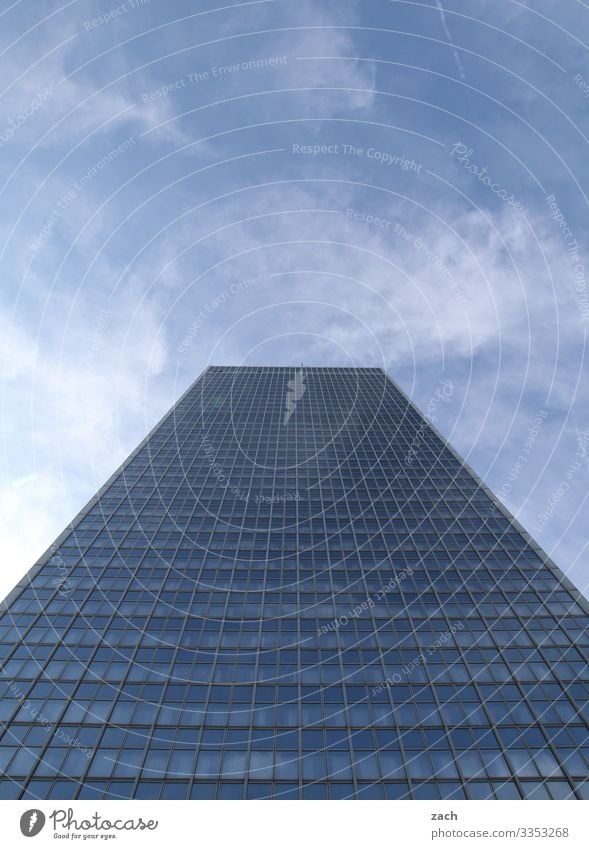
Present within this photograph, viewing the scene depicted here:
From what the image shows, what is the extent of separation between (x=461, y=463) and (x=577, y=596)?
28032mm

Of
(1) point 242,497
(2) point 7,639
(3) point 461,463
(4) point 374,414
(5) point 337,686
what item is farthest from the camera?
(4) point 374,414

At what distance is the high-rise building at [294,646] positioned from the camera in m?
32.8

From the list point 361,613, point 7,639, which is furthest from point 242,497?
point 7,639

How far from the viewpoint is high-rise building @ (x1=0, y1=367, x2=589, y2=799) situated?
32750 millimetres

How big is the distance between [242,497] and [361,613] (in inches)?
966

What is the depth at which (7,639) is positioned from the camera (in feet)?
140

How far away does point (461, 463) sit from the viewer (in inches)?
2923

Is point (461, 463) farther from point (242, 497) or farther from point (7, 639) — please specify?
point (7, 639)

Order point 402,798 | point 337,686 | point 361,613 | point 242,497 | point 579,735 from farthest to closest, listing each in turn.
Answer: point 242,497 → point 361,613 → point 337,686 → point 579,735 → point 402,798

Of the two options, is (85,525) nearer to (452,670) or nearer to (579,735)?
(452,670)

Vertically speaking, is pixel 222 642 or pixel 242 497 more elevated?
pixel 242 497

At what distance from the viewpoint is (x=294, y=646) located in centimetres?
4319
